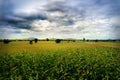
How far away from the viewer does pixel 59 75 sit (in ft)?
30.7

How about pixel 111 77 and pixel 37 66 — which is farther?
pixel 37 66

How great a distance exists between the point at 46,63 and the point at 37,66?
103 cm

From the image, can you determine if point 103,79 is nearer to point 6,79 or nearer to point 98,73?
point 98,73

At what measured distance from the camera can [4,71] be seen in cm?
1070

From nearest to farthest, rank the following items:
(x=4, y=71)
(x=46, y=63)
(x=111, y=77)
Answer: (x=111, y=77) → (x=4, y=71) → (x=46, y=63)

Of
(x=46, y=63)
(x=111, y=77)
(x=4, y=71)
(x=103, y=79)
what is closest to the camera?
(x=103, y=79)

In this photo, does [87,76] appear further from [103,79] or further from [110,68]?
[110,68]

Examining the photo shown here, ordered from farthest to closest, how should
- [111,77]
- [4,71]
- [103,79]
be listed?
[4,71]
[111,77]
[103,79]

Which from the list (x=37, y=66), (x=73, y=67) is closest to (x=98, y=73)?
(x=73, y=67)

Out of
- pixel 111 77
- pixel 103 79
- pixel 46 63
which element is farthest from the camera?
pixel 46 63

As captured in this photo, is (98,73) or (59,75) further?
(98,73)

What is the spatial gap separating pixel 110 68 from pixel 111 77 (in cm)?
142

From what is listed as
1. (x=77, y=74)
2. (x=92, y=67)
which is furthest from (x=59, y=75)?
(x=92, y=67)

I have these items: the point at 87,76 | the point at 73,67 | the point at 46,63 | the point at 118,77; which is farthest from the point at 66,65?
the point at 118,77
